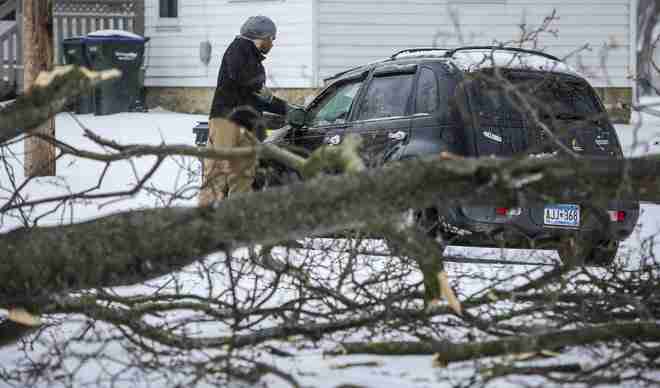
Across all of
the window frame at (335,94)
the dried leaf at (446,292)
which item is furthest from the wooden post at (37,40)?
the dried leaf at (446,292)

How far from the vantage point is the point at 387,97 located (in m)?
9.02

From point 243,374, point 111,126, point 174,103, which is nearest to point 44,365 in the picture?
point 243,374

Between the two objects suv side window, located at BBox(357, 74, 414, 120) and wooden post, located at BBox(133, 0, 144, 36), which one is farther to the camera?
wooden post, located at BBox(133, 0, 144, 36)

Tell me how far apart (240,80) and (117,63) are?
12.1 meters

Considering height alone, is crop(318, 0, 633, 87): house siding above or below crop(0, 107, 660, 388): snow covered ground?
above

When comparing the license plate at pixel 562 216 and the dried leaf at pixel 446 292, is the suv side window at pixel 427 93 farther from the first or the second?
the dried leaf at pixel 446 292

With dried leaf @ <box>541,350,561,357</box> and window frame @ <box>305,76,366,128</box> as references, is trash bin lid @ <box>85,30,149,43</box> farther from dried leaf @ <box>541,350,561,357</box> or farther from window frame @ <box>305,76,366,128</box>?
dried leaf @ <box>541,350,561,357</box>

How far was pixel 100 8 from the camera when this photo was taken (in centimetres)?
2311

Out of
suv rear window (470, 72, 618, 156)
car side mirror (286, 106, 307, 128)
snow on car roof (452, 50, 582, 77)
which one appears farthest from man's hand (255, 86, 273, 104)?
suv rear window (470, 72, 618, 156)

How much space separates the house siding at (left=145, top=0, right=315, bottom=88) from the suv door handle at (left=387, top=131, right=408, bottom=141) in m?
11.2

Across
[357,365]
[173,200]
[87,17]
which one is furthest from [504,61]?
[87,17]

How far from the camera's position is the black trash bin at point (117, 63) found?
20875 mm

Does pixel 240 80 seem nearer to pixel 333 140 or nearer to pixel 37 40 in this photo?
pixel 333 140

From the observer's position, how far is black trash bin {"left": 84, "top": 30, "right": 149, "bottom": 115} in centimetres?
2088
